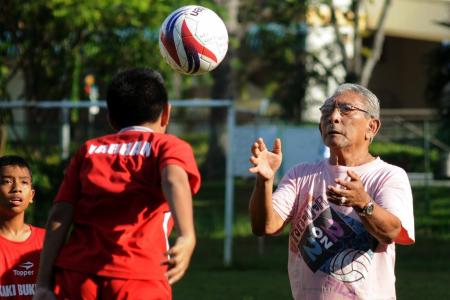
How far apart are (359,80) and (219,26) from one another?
13.8m

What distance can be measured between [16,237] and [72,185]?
2232mm

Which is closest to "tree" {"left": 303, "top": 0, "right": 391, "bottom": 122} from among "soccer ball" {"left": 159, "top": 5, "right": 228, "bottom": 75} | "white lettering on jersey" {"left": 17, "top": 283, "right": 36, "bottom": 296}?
"soccer ball" {"left": 159, "top": 5, "right": 228, "bottom": 75}

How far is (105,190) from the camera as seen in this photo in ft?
15.0

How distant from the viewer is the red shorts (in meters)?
4.50

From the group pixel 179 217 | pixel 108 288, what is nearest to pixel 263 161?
Answer: pixel 179 217

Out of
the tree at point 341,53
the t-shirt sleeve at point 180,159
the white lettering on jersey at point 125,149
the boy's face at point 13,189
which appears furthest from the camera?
the tree at point 341,53

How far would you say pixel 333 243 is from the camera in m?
5.38

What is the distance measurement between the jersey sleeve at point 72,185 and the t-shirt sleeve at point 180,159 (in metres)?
0.44

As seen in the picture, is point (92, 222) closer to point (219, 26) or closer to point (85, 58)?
point (219, 26)

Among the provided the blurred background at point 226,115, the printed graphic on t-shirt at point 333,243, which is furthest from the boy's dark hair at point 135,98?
the blurred background at point 226,115

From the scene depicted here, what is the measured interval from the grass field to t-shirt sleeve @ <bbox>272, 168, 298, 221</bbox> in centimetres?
762

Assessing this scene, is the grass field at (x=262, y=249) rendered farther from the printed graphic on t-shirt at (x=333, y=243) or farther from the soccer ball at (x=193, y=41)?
the printed graphic on t-shirt at (x=333, y=243)

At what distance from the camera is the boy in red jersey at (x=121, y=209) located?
452 centimetres

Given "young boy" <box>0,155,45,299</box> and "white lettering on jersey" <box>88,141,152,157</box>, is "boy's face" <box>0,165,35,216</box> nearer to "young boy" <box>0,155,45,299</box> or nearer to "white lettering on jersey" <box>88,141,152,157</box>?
"young boy" <box>0,155,45,299</box>
